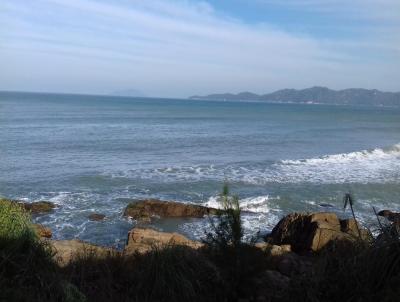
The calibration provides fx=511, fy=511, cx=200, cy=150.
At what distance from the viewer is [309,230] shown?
14.9m

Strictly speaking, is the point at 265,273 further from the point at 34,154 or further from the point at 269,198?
the point at 34,154

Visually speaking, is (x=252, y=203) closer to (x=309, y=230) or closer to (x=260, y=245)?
(x=309, y=230)

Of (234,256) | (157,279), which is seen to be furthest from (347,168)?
(157,279)

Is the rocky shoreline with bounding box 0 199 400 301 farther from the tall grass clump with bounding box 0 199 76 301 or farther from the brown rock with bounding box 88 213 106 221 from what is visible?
the tall grass clump with bounding box 0 199 76 301

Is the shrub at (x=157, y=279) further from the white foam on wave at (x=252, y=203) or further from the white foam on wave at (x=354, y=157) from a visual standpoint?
the white foam on wave at (x=354, y=157)

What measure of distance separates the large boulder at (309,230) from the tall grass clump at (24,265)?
789 cm

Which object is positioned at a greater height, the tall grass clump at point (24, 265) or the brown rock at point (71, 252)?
the tall grass clump at point (24, 265)

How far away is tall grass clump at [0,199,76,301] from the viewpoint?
611cm

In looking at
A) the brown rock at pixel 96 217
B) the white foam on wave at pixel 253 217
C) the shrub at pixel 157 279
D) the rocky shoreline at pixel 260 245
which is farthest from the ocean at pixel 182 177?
the shrub at pixel 157 279

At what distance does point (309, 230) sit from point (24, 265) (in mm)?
9789

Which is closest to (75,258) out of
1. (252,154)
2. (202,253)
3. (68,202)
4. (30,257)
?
(30,257)

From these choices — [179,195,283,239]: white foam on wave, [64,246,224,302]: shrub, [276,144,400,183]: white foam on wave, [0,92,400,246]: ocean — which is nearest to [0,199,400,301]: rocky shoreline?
[64,246,224,302]: shrub

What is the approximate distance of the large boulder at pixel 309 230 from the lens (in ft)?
45.4

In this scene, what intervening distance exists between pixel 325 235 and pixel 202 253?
22.2ft
